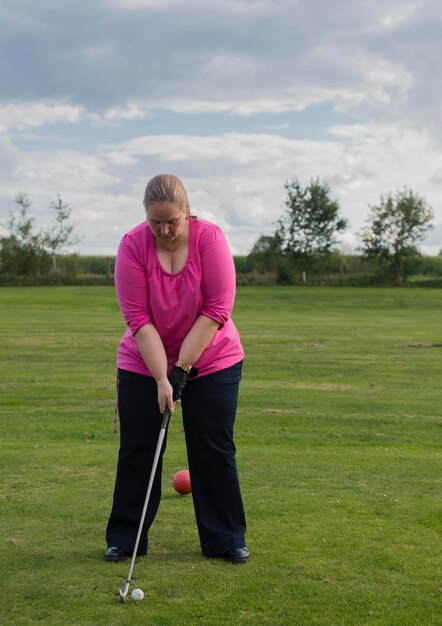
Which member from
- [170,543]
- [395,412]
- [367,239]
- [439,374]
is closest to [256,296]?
[367,239]

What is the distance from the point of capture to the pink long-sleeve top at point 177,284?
5.58m

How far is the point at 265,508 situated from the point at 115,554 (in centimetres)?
150

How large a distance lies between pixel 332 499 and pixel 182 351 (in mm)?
2252

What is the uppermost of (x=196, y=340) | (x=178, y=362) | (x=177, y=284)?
(x=177, y=284)

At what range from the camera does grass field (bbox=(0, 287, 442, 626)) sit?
4.86 m

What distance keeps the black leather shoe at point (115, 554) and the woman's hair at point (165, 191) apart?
2.06m

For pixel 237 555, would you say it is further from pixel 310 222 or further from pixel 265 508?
pixel 310 222

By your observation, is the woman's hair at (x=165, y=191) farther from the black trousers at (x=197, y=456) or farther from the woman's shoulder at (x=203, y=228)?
the black trousers at (x=197, y=456)

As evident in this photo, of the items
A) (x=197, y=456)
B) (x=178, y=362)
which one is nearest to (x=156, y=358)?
(x=178, y=362)

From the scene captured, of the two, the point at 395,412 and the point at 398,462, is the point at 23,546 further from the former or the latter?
the point at 395,412

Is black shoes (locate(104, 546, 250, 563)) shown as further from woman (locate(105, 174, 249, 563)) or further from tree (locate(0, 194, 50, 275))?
tree (locate(0, 194, 50, 275))

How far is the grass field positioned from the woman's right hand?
93 centimetres

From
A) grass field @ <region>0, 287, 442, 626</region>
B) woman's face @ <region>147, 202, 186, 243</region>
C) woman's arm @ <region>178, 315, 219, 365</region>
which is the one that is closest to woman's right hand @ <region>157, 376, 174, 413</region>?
woman's arm @ <region>178, 315, 219, 365</region>

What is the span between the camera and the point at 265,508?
6840 millimetres
